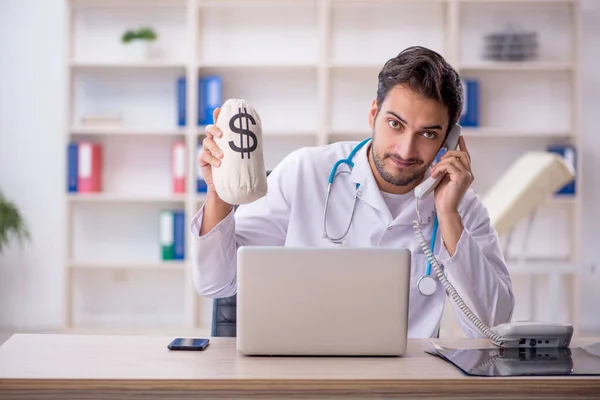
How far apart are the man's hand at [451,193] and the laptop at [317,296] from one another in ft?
1.29

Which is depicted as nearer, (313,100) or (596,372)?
(596,372)

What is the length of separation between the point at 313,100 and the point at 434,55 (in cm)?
282

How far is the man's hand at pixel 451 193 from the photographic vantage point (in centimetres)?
169

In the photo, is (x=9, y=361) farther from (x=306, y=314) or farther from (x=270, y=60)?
(x=270, y=60)

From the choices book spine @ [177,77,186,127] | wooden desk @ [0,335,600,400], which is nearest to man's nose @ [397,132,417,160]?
wooden desk @ [0,335,600,400]

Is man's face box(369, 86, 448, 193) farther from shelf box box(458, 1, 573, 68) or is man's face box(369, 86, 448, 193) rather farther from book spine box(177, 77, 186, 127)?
shelf box box(458, 1, 573, 68)

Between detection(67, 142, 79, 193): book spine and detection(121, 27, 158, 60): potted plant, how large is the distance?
642 millimetres

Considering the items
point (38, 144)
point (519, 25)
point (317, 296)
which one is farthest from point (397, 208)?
point (38, 144)

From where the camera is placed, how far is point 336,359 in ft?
4.39

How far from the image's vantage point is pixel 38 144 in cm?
468

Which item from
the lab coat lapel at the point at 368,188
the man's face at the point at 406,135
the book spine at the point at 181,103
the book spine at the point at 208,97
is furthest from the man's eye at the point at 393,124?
the book spine at the point at 181,103

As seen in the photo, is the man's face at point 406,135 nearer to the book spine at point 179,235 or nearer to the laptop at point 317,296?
the laptop at point 317,296

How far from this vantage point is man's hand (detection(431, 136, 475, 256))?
1688mm

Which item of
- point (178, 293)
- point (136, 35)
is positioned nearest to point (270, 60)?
point (136, 35)
